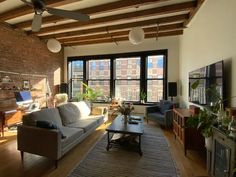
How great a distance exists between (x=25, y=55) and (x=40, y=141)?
12.6 ft

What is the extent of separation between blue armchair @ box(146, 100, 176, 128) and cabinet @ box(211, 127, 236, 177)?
2.35 m

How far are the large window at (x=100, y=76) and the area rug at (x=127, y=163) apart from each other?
3.46 meters

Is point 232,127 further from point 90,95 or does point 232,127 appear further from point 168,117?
point 90,95

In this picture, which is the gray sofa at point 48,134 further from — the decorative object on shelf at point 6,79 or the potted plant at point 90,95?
the potted plant at point 90,95

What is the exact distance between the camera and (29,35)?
532cm

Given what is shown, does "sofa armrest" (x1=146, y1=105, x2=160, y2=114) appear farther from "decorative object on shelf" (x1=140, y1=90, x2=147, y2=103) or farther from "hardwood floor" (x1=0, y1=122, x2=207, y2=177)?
"hardwood floor" (x1=0, y1=122, x2=207, y2=177)

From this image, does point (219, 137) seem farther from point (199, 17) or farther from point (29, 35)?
point (29, 35)

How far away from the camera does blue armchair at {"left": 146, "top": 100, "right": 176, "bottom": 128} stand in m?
4.40

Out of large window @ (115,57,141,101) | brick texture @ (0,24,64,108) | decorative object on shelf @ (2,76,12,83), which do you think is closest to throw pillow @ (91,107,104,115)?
large window @ (115,57,141,101)

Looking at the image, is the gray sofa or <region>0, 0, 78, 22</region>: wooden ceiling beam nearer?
the gray sofa

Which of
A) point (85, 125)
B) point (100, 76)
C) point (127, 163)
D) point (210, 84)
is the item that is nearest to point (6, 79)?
point (85, 125)

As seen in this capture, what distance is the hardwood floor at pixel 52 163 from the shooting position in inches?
90.4

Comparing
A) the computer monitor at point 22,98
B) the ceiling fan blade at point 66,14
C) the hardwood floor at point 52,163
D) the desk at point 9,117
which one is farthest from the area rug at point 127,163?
the computer monitor at point 22,98

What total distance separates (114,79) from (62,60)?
2618mm
